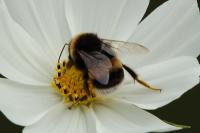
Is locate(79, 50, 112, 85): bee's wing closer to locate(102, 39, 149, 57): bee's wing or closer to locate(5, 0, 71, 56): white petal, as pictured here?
locate(102, 39, 149, 57): bee's wing

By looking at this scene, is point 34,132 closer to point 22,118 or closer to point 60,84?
point 22,118

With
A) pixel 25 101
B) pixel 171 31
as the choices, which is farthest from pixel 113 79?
pixel 171 31

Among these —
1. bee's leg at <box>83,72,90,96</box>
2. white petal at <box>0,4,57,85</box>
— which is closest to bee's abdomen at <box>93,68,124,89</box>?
bee's leg at <box>83,72,90,96</box>

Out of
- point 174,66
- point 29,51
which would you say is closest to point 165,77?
point 174,66

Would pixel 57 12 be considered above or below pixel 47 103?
above

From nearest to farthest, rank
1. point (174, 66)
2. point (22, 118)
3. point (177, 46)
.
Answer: point (22, 118)
point (174, 66)
point (177, 46)

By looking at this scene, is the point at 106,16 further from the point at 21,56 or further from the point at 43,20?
the point at 21,56
